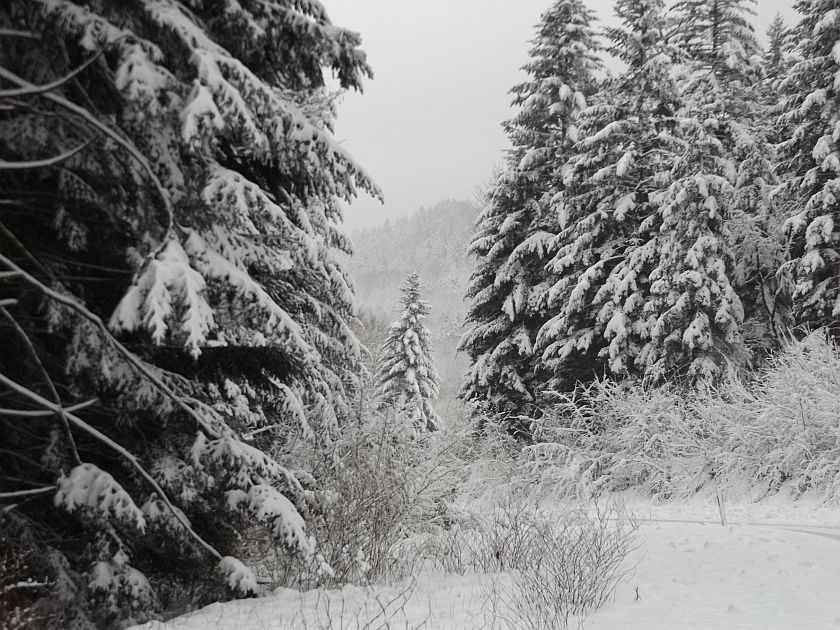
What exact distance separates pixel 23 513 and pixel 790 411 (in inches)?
610

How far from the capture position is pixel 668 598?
6621 mm

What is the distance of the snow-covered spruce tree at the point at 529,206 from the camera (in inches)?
895

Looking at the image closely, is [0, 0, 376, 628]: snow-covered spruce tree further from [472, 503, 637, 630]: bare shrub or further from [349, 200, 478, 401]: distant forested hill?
[349, 200, 478, 401]: distant forested hill

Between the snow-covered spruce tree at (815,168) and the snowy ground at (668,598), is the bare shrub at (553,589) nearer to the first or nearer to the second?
the snowy ground at (668,598)

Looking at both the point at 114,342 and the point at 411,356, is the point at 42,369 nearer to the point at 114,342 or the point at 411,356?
the point at 114,342

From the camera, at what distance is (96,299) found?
5.60 metres

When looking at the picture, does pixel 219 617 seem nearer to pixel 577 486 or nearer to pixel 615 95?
pixel 577 486

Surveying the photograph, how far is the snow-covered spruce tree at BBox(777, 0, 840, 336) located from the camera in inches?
754

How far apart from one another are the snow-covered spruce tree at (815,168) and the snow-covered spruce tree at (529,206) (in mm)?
6670

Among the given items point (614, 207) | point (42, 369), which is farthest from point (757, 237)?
point (42, 369)

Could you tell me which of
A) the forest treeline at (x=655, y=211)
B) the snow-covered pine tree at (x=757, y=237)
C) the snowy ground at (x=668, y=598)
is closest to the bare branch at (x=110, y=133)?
the snowy ground at (x=668, y=598)

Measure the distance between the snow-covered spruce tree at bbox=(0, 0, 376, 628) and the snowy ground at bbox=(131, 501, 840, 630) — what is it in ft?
1.91

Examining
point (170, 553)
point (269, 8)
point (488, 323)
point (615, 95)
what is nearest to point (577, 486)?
point (488, 323)

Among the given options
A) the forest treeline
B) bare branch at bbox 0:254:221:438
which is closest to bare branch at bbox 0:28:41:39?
bare branch at bbox 0:254:221:438
